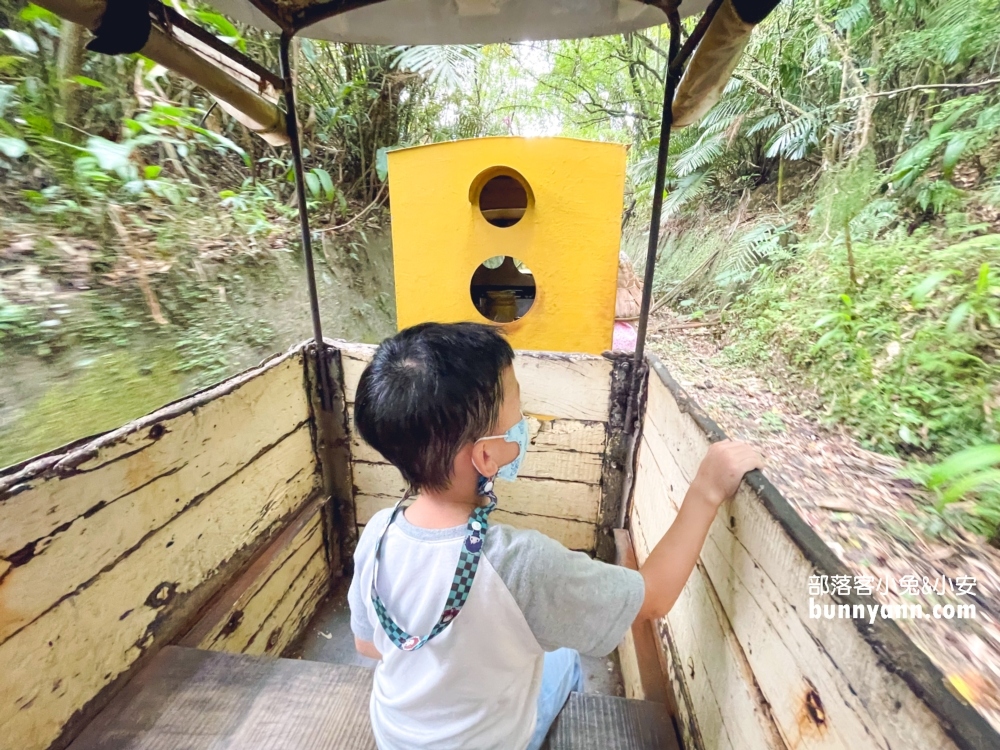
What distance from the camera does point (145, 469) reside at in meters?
1.27

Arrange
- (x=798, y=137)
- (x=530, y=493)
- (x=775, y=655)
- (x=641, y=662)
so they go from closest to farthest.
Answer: (x=775, y=655) → (x=641, y=662) → (x=530, y=493) → (x=798, y=137)

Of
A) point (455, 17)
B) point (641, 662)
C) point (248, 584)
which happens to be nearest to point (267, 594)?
point (248, 584)

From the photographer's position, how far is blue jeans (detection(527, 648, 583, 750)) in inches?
46.3

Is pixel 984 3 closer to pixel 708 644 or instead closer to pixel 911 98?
pixel 911 98

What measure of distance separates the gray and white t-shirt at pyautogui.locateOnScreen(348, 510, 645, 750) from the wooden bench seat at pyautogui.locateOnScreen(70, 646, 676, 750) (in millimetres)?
393

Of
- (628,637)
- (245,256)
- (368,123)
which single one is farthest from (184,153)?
(628,637)

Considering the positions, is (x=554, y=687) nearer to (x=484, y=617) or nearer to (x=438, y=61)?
(x=484, y=617)

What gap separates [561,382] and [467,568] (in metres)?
1.23

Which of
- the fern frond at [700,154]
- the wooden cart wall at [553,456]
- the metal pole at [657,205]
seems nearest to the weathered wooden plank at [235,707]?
the wooden cart wall at [553,456]

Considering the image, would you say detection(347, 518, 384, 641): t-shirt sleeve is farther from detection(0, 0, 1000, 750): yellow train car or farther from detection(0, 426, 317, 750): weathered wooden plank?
detection(0, 426, 317, 750): weathered wooden plank

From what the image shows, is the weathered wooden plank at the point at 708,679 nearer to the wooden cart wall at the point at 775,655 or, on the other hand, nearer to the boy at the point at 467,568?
the wooden cart wall at the point at 775,655

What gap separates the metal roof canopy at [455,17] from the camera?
1470 mm

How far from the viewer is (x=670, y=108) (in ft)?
4.73

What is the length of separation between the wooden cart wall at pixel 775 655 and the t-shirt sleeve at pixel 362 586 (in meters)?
0.69
